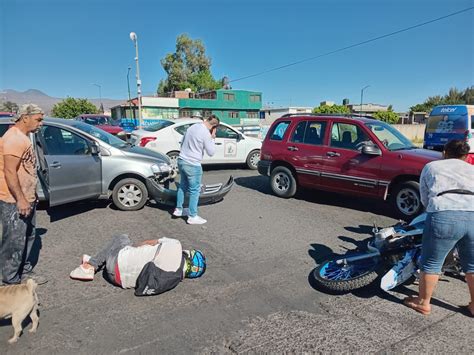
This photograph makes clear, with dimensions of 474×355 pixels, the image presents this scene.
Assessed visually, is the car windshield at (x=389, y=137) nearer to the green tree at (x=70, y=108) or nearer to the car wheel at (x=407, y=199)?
the car wheel at (x=407, y=199)

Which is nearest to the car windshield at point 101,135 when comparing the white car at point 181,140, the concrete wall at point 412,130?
the white car at point 181,140

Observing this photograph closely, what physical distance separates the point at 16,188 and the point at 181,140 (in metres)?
7.10

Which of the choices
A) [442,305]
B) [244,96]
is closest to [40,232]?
[442,305]

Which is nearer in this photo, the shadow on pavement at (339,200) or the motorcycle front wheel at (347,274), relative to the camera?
the motorcycle front wheel at (347,274)

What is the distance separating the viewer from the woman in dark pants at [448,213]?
272cm

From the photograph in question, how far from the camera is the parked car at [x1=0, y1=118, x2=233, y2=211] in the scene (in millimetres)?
5219

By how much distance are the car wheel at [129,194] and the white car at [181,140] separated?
321 cm

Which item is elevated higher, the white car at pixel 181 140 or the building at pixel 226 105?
the building at pixel 226 105

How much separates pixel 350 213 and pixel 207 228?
2.85 m

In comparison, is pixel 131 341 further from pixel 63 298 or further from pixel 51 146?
pixel 51 146

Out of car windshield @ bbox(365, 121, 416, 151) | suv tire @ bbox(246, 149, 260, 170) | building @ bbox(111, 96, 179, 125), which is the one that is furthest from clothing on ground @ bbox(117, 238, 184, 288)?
building @ bbox(111, 96, 179, 125)

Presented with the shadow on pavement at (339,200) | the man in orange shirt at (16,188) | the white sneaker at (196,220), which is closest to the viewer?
the man in orange shirt at (16,188)

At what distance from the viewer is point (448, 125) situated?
1636cm

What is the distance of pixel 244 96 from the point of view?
177 ft
